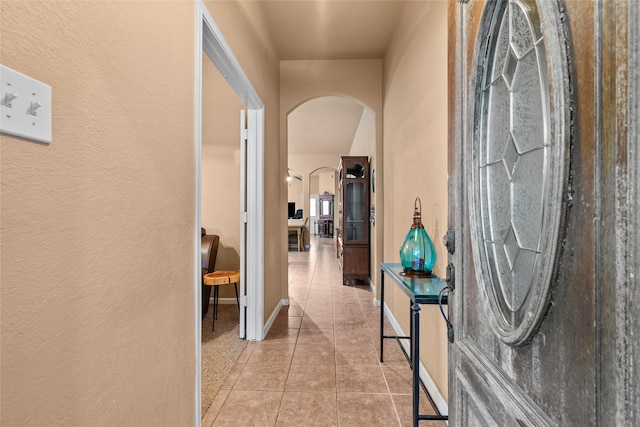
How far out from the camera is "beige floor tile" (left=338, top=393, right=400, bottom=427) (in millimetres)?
1784

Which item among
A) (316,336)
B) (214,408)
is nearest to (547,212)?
(214,408)

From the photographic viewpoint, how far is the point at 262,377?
7.43ft

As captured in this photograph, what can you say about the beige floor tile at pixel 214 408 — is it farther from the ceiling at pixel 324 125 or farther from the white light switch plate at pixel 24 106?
the ceiling at pixel 324 125

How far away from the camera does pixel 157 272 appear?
3.82 ft

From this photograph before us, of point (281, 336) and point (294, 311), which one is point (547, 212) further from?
point (294, 311)

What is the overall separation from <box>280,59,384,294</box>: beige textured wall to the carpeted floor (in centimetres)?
222

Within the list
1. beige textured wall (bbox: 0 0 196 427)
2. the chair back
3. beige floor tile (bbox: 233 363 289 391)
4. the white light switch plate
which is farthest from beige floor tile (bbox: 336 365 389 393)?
the white light switch plate

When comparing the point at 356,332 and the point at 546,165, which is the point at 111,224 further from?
the point at 356,332

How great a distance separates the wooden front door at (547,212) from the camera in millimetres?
439

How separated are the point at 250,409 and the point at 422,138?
2157 millimetres

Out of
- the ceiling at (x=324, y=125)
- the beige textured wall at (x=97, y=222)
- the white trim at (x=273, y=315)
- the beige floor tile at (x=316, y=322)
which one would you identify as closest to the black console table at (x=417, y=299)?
the beige textured wall at (x=97, y=222)

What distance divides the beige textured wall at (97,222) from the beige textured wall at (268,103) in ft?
2.86

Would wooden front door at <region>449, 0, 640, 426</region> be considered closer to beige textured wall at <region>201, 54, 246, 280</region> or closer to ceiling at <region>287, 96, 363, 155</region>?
beige textured wall at <region>201, 54, 246, 280</region>

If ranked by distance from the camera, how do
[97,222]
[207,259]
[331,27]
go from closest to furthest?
1. [97,222]
2. [331,27]
3. [207,259]
